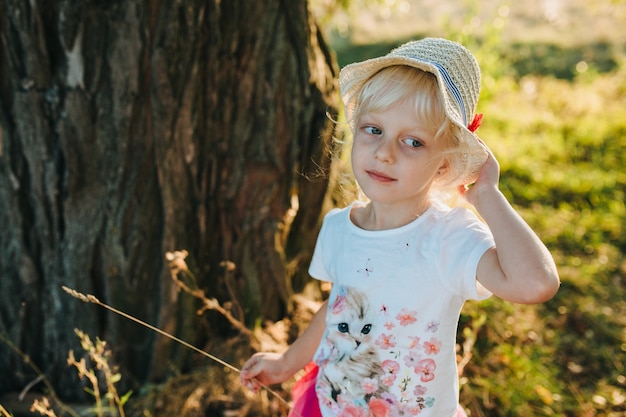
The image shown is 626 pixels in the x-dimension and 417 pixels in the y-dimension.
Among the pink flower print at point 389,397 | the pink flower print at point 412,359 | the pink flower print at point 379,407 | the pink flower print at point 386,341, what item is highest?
the pink flower print at point 386,341

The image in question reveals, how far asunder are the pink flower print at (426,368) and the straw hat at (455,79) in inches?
20.4

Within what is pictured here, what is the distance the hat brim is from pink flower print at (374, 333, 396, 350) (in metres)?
0.48

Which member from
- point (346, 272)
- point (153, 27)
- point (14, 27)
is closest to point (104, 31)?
point (153, 27)

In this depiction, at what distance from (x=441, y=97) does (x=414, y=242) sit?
429 millimetres

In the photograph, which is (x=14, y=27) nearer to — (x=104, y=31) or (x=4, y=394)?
(x=104, y=31)

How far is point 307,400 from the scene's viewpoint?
7.03 ft

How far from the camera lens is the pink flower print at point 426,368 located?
1.84 meters

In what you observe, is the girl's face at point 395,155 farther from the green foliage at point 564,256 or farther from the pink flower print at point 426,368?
the green foliage at point 564,256

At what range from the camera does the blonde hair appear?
176cm

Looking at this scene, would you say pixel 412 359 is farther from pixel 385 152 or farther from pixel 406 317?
pixel 385 152

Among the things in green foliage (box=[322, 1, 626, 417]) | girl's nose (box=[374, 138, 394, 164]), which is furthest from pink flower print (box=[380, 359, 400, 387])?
green foliage (box=[322, 1, 626, 417])

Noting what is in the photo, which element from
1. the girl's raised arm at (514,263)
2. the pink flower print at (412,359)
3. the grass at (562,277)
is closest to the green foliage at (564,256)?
the grass at (562,277)

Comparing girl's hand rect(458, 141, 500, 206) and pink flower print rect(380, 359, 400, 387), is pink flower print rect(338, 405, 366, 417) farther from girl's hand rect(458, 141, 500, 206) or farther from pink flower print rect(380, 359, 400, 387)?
girl's hand rect(458, 141, 500, 206)

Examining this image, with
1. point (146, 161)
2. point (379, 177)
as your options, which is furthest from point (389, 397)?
point (146, 161)
